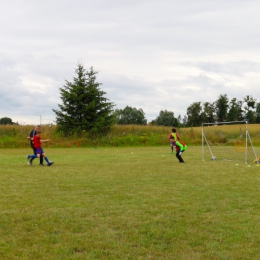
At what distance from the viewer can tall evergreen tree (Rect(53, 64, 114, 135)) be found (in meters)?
39.7

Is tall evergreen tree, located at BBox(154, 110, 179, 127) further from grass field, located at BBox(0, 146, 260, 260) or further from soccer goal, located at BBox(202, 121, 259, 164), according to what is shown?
grass field, located at BBox(0, 146, 260, 260)

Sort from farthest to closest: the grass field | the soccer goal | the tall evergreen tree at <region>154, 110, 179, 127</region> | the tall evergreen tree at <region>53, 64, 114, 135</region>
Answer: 1. the tall evergreen tree at <region>154, 110, 179, 127</region>
2. the tall evergreen tree at <region>53, 64, 114, 135</region>
3. the soccer goal
4. the grass field

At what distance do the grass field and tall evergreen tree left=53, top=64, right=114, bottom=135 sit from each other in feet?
95.0

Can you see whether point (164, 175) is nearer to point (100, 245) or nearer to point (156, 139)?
point (100, 245)

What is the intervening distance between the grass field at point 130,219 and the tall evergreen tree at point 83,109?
29.0 meters

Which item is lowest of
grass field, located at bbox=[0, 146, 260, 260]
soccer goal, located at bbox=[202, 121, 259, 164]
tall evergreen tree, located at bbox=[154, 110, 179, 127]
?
grass field, located at bbox=[0, 146, 260, 260]

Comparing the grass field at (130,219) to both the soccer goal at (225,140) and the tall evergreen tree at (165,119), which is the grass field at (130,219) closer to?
the soccer goal at (225,140)

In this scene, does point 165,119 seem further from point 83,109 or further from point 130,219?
point 130,219

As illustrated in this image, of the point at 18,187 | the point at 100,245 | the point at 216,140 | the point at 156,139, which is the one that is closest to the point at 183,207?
the point at 100,245

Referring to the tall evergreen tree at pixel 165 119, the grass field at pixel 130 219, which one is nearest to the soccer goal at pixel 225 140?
the grass field at pixel 130 219

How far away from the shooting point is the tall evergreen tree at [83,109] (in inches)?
1564

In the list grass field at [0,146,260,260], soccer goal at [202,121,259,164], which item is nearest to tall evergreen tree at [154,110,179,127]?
soccer goal at [202,121,259,164]

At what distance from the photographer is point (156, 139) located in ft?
124

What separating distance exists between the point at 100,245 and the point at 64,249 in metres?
0.48
